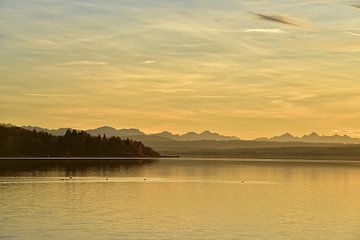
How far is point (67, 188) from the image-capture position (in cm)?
8419

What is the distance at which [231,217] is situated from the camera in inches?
2069

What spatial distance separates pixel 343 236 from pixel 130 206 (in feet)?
75.5

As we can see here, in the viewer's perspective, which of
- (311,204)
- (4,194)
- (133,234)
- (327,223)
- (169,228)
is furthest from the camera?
(4,194)

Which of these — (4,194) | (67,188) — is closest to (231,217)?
(4,194)

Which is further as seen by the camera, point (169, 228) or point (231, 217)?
point (231, 217)

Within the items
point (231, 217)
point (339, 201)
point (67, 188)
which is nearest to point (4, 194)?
point (67, 188)

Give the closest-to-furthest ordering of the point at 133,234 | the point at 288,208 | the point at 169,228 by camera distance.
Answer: the point at 133,234, the point at 169,228, the point at 288,208

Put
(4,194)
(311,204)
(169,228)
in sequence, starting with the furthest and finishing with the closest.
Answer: (4,194) < (311,204) < (169,228)

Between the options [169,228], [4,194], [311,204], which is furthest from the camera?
[4,194]

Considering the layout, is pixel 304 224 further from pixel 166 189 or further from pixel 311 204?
pixel 166 189

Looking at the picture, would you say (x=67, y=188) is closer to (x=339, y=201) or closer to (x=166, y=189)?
(x=166, y=189)

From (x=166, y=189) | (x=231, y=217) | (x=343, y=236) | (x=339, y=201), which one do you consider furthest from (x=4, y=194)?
(x=343, y=236)

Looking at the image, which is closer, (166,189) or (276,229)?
(276,229)

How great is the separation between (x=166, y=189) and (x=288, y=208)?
87.2 ft
